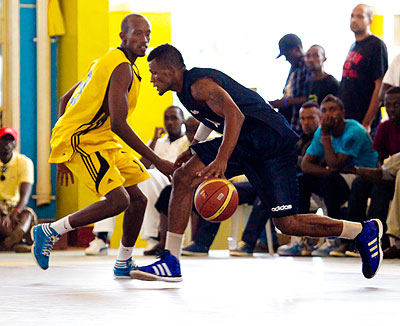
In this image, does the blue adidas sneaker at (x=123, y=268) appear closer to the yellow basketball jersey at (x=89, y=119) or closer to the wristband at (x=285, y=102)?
the yellow basketball jersey at (x=89, y=119)

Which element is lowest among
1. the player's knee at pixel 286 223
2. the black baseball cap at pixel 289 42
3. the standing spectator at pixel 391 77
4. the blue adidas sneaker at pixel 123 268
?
the blue adidas sneaker at pixel 123 268

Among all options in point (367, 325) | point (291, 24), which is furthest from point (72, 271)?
point (291, 24)

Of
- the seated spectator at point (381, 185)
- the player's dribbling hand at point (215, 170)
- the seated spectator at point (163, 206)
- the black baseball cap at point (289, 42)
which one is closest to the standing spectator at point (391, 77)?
the seated spectator at point (381, 185)

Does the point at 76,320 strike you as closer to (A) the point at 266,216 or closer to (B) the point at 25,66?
(A) the point at 266,216

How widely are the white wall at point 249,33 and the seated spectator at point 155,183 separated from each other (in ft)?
7.65

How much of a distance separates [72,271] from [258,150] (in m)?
1.81

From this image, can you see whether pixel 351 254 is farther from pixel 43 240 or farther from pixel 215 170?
pixel 215 170

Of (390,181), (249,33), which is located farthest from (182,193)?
(249,33)

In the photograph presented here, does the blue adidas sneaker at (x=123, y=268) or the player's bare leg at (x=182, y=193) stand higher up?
the player's bare leg at (x=182, y=193)

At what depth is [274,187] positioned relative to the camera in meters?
4.48

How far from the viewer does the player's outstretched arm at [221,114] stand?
4051 mm

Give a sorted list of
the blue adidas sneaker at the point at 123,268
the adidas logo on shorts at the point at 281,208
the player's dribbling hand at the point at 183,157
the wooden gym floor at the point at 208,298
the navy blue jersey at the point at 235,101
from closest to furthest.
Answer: the wooden gym floor at the point at 208,298
the navy blue jersey at the point at 235,101
the adidas logo on shorts at the point at 281,208
the player's dribbling hand at the point at 183,157
the blue adidas sneaker at the point at 123,268

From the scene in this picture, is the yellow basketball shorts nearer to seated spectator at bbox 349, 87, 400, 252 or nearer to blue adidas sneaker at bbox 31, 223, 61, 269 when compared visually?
blue adidas sneaker at bbox 31, 223, 61, 269

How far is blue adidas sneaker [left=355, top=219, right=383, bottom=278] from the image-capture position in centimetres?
453
